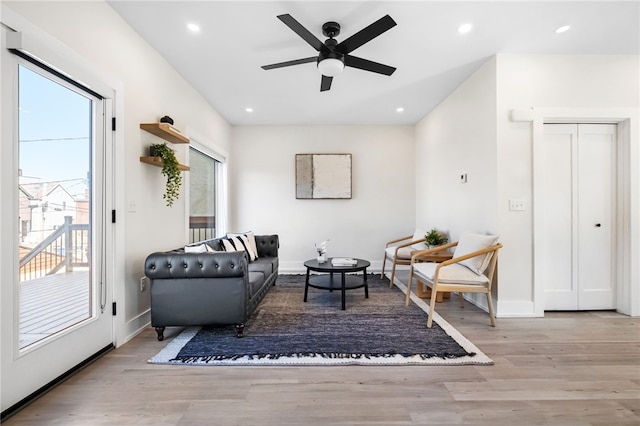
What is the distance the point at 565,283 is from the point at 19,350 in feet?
15.2

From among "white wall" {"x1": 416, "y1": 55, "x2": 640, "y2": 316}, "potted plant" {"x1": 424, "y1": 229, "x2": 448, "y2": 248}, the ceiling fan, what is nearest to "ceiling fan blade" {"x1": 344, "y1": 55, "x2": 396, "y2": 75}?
the ceiling fan

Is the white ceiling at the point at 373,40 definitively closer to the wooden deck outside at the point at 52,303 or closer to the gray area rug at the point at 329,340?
the wooden deck outside at the point at 52,303

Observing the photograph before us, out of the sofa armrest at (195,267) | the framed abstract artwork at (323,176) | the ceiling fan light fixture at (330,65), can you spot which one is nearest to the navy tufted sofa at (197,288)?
the sofa armrest at (195,267)

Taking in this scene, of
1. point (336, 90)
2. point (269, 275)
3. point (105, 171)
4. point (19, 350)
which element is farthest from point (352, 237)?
point (19, 350)

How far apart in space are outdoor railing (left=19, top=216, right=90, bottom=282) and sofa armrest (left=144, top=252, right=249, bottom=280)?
466 mm

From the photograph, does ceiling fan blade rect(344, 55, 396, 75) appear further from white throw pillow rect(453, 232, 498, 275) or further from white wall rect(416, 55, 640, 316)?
white throw pillow rect(453, 232, 498, 275)

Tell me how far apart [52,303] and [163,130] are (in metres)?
Answer: 1.63

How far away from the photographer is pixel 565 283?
3062mm

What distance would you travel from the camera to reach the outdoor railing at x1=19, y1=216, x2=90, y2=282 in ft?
5.48

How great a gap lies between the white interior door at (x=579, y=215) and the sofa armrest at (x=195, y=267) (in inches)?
128

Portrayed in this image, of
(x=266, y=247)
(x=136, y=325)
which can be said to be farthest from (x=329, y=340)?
(x=266, y=247)

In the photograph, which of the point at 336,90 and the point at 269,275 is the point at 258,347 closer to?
the point at 269,275

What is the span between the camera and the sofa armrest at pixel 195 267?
7.50ft

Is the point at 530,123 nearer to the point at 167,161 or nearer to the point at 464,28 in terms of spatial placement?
the point at 464,28
